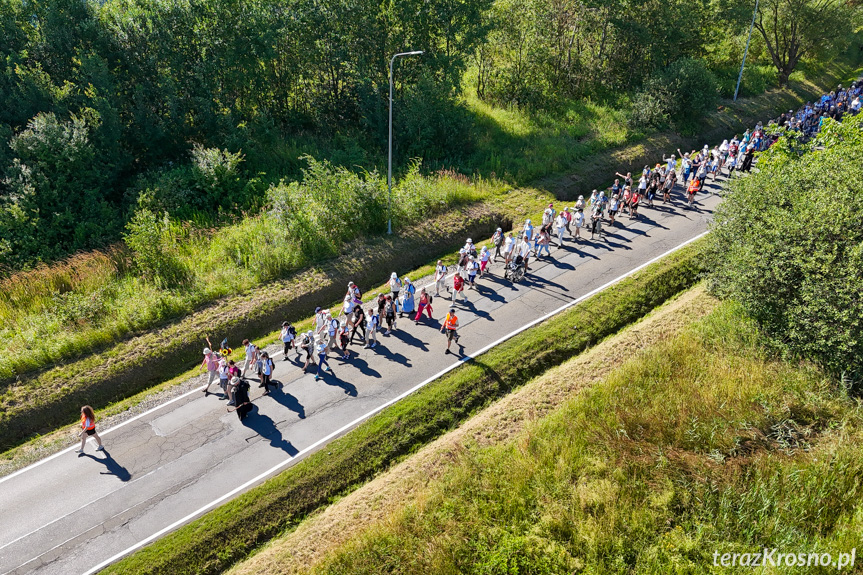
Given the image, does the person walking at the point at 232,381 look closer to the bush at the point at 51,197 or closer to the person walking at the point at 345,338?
the person walking at the point at 345,338

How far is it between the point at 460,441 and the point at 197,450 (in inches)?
281

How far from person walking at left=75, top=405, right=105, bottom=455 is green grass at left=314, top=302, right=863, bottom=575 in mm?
7549

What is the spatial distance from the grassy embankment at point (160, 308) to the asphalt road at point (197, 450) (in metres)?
2.05

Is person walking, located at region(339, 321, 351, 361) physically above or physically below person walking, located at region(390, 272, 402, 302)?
below

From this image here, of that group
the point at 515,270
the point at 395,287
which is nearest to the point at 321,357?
the point at 395,287

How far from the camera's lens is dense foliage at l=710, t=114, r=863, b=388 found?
14.6m

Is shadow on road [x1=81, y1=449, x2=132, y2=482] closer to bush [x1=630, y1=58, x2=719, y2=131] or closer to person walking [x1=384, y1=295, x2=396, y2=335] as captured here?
person walking [x1=384, y1=295, x2=396, y2=335]

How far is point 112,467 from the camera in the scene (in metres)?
14.1

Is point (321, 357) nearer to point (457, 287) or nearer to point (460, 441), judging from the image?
point (460, 441)

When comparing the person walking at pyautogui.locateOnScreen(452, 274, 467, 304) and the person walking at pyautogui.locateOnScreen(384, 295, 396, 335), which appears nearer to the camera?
the person walking at pyautogui.locateOnScreen(384, 295, 396, 335)

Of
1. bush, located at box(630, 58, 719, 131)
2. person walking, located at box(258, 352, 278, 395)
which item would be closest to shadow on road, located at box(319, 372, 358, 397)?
person walking, located at box(258, 352, 278, 395)

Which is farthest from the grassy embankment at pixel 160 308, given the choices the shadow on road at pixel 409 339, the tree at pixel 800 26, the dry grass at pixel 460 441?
the tree at pixel 800 26

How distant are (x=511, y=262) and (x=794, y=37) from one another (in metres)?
37.7

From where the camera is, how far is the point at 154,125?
2753 cm
